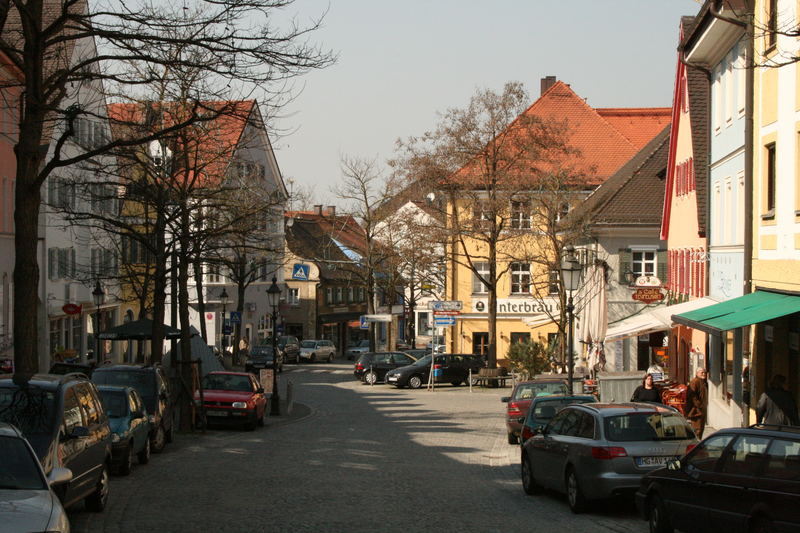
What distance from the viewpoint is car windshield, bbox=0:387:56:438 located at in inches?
500

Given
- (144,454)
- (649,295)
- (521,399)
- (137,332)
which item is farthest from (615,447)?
(137,332)

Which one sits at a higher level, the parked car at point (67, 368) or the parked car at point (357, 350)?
the parked car at point (67, 368)

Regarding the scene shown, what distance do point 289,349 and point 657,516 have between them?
62.2 m

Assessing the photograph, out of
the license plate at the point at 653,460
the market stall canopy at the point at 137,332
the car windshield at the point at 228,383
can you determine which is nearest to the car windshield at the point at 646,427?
the license plate at the point at 653,460

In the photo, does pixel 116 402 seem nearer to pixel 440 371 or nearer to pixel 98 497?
pixel 98 497

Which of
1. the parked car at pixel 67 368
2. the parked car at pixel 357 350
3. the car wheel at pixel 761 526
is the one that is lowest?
the parked car at pixel 357 350

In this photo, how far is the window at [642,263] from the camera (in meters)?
49.0

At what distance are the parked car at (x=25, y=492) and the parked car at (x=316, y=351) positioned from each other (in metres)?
66.3

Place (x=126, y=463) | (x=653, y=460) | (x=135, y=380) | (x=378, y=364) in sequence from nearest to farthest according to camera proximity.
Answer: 1. (x=653, y=460)
2. (x=126, y=463)
3. (x=135, y=380)
4. (x=378, y=364)

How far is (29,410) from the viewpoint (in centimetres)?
1296

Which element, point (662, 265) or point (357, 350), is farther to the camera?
point (357, 350)

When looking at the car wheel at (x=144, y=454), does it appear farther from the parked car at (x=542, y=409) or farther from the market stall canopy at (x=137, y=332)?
the market stall canopy at (x=137, y=332)

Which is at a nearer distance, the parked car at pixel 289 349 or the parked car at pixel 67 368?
the parked car at pixel 67 368

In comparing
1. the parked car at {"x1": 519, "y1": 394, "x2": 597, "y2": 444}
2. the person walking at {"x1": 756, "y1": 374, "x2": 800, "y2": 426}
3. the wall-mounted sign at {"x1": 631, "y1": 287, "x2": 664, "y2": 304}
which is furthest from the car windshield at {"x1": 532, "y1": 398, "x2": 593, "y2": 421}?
the wall-mounted sign at {"x1": 631, "y1": 287, "x2": 664, "y2": 304}
